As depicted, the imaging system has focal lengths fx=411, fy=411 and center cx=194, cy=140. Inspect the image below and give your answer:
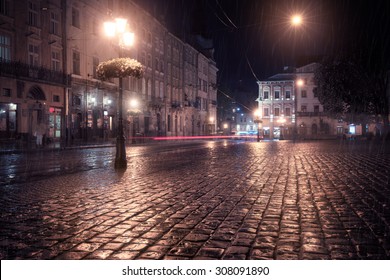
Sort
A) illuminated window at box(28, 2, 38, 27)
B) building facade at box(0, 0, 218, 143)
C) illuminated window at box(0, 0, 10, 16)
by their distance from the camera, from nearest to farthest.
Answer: illuminated window at box(0, 0, 10, 16) < building facade at box(0, 0, 218, 143) < illuminated window at box(28, 2, 38, 27)

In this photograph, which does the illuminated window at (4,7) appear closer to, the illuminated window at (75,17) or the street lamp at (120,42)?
the illuminated window at (75,17)

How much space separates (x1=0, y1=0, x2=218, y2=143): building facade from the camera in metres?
28.2

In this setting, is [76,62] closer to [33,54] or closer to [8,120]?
[33,54]

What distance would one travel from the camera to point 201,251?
381 cm

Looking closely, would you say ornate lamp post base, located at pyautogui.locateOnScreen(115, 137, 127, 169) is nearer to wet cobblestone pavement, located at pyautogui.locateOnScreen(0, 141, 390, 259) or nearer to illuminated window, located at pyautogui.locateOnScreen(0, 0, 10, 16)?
wet cobblestone pavement, located at pyautogui.locateOnScreen(0, 141, 390, 259)

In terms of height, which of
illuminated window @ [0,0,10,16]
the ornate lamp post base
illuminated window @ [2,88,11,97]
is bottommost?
the ornate lamp post base

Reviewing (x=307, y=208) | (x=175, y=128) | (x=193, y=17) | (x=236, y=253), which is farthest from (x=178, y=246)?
(x=193, y=17)

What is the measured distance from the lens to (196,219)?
5262mm

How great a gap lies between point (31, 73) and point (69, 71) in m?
4.37

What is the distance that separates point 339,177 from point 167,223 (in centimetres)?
625

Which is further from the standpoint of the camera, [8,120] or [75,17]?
[75,17]

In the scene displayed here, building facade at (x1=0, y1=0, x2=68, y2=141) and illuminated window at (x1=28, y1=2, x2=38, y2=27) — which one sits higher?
illuminated window at (x1=28, y1=2, x2=38, y2=27)

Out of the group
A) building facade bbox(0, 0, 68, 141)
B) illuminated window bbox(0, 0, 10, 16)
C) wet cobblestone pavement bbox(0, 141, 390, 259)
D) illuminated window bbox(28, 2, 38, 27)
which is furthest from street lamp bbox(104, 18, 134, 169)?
illuminated window bbox(28, 2, 38, 27)

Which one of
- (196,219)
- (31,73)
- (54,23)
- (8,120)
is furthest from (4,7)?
(196,219)
